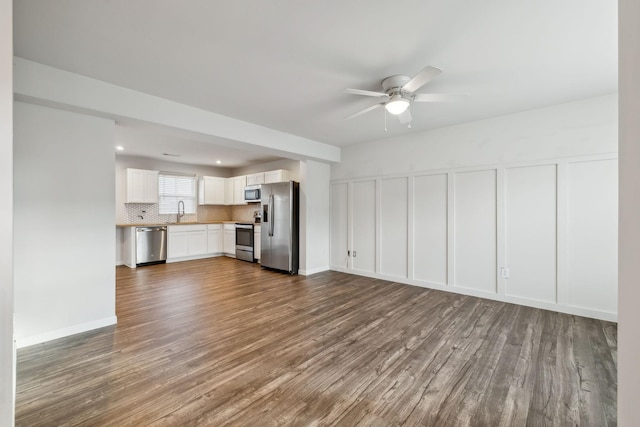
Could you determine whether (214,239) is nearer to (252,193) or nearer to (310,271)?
(252,193)

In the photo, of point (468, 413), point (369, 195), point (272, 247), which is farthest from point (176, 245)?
point (468, 413)

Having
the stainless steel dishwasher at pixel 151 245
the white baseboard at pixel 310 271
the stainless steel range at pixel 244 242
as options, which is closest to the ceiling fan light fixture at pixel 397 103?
the white baseboard at pixel 310 271

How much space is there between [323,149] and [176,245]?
4.23 m

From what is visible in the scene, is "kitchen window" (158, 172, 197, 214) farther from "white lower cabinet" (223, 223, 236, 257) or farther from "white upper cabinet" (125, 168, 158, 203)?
"white lower cabinet" (223, 223, 236, 257)

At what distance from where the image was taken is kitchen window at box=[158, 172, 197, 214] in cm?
691

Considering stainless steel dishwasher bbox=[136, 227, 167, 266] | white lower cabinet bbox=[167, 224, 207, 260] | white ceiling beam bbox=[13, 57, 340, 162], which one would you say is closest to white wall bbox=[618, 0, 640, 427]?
white ceiling beam bbox=[13, 57, 340, 162]

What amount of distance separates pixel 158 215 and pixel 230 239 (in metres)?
1.85

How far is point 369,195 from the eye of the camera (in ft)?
17.1

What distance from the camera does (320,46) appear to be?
2.17m

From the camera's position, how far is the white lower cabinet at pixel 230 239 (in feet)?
23.8

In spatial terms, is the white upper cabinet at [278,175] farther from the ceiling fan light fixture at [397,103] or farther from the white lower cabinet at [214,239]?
the ceiling fan light fixture at [397,103]

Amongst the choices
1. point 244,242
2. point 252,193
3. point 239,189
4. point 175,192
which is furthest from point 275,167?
point 175,192

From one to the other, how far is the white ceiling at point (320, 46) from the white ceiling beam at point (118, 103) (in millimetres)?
100

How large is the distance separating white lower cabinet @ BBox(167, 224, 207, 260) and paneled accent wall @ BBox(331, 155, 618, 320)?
13.6ft
